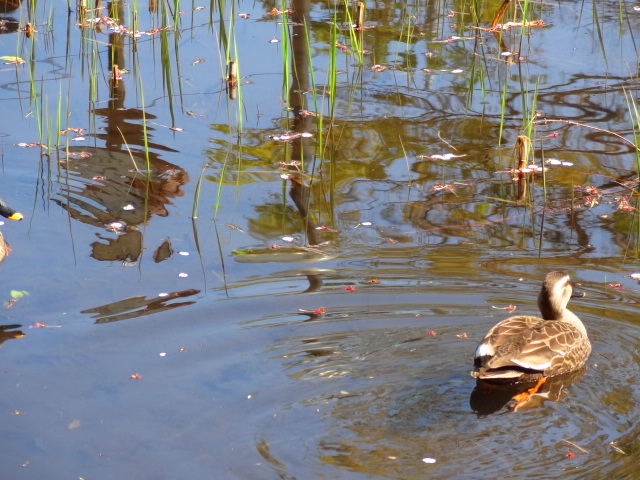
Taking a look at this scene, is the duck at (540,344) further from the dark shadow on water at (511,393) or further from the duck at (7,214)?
the duck at (7,214)

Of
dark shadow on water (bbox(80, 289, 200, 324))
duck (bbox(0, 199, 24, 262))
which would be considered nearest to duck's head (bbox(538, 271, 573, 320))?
dark shadow on water (bbox(80, 289, 200, 324))

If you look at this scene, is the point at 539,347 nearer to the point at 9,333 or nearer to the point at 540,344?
the point at 540,344

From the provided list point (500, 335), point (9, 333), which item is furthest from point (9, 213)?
point (500, 335)

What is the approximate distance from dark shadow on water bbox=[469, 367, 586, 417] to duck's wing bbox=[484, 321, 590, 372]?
0.37 ft

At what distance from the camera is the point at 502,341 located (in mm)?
5285

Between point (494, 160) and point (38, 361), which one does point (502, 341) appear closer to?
point (38, 361)

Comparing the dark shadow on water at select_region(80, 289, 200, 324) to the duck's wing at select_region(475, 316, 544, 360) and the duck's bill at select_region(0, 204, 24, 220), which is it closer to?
the duck's bill at select_region(0, 204, 24, 220)

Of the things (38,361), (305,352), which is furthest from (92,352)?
(305,352)

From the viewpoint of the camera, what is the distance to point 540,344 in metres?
5.56

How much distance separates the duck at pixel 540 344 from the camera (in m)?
5.25

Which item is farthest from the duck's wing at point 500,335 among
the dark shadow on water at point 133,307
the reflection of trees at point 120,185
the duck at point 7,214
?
the duck at point 7,214

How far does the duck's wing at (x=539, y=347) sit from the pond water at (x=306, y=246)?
0.63ft

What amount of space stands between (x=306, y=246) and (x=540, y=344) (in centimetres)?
192

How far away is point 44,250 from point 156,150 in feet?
5.76
